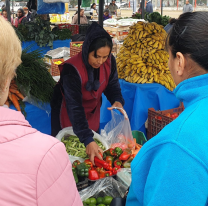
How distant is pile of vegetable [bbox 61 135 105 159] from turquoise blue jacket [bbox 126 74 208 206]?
6.05 ft

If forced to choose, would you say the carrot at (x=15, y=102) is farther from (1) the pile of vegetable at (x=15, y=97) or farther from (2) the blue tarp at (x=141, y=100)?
(2) the blue tarp at (x=141, y=100)

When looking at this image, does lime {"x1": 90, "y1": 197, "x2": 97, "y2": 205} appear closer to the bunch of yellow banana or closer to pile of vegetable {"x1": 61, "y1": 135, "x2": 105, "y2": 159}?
pile of vegetable {"x1": 61, "y1": 135, "x2": 105, "y2": 159}

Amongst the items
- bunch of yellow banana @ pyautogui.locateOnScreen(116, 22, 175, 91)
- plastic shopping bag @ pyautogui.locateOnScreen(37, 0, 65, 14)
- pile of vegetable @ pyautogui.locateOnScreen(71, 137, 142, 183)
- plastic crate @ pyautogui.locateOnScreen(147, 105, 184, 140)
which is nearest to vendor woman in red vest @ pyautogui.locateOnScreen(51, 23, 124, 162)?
pile of vegetable @ pyautogui.locateOnScreen(71, 137, 142, 183)

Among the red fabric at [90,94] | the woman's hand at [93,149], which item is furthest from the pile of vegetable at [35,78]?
the woman's hand at [93,149]

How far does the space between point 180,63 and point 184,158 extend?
14.6 inches

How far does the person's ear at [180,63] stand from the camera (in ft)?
3.19

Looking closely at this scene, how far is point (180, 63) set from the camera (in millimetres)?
981

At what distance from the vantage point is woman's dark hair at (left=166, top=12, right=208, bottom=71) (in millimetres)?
924

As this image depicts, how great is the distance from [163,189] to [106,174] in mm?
1625

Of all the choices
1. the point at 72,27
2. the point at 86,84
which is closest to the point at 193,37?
the point at 86,84

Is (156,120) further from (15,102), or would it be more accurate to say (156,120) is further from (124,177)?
(15,102)

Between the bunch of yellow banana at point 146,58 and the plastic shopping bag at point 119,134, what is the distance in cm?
122

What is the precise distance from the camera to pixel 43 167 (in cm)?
81

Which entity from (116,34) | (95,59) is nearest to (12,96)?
(95,59)
